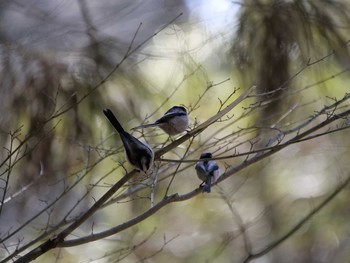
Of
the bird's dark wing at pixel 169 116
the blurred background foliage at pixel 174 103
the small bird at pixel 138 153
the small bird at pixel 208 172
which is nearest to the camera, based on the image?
the small bird at pixel 138 153

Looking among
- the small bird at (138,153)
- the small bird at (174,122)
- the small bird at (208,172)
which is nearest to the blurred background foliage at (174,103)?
the small bird at (208,172)

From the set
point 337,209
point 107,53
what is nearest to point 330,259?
point 337,209

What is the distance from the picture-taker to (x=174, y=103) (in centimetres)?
252

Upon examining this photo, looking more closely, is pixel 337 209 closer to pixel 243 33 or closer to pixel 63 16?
pixel 243 33

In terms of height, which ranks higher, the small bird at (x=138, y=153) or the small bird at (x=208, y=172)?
the small bird at (x=208, y=172)

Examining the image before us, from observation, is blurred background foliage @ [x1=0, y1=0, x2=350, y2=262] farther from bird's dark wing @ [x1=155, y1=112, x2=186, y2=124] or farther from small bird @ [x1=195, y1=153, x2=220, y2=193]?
bird's dark wing @ [x1=155, y1=112, x2=186, y2=124]

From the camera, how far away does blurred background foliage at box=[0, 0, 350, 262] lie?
6.96 ft

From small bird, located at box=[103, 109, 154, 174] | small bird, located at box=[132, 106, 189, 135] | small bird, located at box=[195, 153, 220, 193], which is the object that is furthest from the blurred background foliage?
small bird, located at box=[103, 109, 154, 174]

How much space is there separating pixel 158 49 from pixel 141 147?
1.18 metres

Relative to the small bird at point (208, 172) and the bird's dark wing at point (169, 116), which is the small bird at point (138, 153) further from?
the small bird at point (208, 172)

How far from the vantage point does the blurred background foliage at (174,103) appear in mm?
2121

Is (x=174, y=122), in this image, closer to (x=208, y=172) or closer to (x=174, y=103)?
(x=208, y=172)

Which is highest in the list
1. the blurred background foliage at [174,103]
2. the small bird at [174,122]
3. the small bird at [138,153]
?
the blurred background foliage at [174,103]

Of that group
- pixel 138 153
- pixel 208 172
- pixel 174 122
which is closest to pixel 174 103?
pixel 208 172
